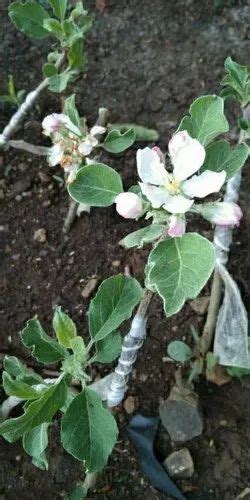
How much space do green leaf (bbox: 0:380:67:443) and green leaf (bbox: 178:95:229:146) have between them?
0.43 meters

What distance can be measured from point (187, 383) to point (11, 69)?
3.81 feet

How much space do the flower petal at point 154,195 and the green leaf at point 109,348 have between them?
1.04 feet

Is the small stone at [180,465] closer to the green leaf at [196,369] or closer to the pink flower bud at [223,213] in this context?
the green leaf at [196,369]

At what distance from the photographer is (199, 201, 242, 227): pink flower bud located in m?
0.87

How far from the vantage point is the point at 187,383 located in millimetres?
1463

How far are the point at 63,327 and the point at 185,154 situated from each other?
0.35 metres

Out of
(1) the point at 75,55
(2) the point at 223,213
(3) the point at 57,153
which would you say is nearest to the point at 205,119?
(2) the point at 223,213

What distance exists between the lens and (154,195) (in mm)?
848

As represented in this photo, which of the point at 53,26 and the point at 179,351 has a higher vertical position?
the point at 53,26

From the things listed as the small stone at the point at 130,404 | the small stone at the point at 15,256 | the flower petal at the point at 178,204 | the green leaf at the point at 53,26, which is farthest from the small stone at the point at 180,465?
the green leaf at the point at 53,26

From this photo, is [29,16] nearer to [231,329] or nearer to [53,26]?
[53,26]

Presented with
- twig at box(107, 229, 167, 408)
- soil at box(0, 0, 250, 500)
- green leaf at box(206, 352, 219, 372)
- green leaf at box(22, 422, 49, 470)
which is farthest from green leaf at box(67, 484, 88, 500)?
green leaf at box(206, 352, 219, 372)

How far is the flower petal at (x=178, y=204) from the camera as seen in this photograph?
2.73 feet

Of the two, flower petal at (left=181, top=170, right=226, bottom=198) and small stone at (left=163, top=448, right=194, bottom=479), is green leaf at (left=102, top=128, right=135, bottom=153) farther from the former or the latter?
small stone at (left=163, top=448, right=194, bottom=479)
